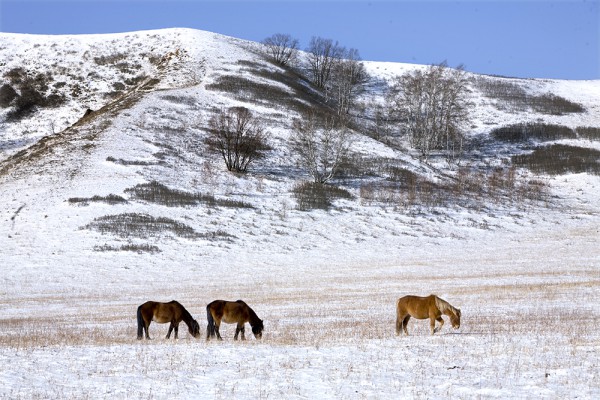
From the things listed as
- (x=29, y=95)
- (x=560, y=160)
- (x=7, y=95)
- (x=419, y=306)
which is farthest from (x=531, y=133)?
(x=419, y=306)

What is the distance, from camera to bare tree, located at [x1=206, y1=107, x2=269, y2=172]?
226 feet

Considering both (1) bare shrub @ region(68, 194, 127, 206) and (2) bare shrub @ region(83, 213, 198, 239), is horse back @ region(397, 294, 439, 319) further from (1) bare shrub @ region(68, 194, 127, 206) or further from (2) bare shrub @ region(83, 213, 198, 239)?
(1) bare shrub @ region(68, 194, 127, 206)

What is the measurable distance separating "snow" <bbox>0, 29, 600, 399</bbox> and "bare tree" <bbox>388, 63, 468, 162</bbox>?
810 centimetres

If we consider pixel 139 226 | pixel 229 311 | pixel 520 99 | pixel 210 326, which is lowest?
pixel 210 326

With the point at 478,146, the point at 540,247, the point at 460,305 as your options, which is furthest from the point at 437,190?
the point at 460,305

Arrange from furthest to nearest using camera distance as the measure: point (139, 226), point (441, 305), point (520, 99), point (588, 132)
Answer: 1. point (520, 99)
2. point (588, 132)
3. point (139, 226)
4. point (441, 305)

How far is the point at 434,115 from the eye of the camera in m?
93.0

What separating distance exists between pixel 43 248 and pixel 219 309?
33762 mm

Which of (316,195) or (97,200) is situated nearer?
(97,200)

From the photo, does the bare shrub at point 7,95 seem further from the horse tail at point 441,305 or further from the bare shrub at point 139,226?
the horse tail at point 441,305

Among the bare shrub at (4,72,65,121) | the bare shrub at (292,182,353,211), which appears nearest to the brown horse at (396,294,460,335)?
the bare shrub at (292,182,353,211)

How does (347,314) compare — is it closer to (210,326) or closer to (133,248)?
(210,326)

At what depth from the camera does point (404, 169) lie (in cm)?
7488

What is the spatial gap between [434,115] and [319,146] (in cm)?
2248
